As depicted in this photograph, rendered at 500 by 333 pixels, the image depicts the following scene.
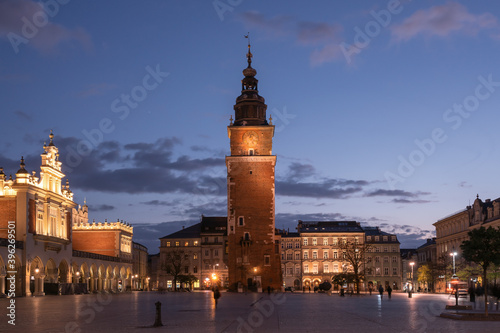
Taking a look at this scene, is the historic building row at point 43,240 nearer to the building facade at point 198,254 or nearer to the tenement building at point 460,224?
the building facade at point 198,254


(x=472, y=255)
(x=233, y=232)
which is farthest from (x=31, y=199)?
(x=472, y=255)

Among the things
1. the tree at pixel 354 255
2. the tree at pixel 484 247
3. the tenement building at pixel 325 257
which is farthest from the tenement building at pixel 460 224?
the tree at pixel 484 247

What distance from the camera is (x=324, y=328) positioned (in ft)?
68.2

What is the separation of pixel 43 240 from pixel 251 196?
29.1 m

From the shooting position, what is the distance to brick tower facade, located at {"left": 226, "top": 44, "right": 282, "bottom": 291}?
267 ft

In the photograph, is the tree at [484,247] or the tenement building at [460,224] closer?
the tree at [484,247]

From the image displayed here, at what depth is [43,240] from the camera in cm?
6600

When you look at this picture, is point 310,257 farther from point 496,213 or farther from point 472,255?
point 472,255

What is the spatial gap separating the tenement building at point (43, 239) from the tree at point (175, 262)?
2327 centimetres

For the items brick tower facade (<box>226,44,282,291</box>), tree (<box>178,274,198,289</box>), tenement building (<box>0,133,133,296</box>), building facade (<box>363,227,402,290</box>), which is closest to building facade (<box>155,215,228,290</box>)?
tree (<box>178,274,198,289</box>)

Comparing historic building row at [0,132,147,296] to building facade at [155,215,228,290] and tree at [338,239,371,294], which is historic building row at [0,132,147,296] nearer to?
building facade at [155,215,228,290]

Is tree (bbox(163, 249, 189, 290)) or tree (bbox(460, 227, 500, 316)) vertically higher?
tree (bbox(460, 227, 500, 316))

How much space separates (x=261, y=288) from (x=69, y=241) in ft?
84.2

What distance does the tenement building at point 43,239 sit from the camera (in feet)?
198
